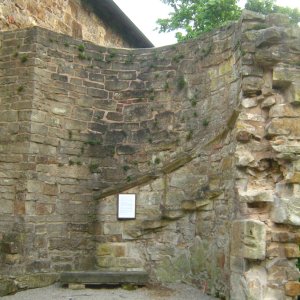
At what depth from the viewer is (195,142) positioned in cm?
755

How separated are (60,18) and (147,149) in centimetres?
395

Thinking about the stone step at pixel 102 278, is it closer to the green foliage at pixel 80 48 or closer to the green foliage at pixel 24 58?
the green foliage at pixel 24 58

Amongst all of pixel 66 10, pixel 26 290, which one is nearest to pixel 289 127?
pixel 26 290

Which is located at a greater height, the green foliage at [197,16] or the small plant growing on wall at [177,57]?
the green foliage at [197,16]

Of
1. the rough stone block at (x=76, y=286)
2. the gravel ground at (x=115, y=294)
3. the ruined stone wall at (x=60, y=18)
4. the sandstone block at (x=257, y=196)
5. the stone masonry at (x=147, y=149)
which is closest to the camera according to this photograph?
the sandstone block at (x=257, y=196)

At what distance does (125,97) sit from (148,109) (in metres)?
0.50

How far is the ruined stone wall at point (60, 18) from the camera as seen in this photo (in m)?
8.62

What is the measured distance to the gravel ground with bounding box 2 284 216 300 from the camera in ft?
21.2

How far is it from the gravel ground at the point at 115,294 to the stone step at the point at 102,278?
4.2 inches

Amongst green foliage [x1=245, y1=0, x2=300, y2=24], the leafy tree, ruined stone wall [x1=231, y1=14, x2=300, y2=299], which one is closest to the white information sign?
ruined stone wall [x1=231, y1=14, x2=300, y2=299]

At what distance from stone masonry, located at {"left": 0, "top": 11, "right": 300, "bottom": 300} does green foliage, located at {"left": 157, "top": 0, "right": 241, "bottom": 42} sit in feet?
26.6

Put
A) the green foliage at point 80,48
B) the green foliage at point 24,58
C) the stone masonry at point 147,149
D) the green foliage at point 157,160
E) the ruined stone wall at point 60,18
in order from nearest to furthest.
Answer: the stone masonry at point 147,149 → the green foliage at point 24,58 → the green foliage at point 157,160 → the green foliage at point 80,48 → the ruined stone wall at point 60,18

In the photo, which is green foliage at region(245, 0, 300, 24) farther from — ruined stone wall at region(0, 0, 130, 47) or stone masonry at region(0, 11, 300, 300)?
stone masonry at region(0, 11, 300, 300)

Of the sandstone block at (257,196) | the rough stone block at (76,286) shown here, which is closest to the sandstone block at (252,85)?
the sandstone block at (257,196)
